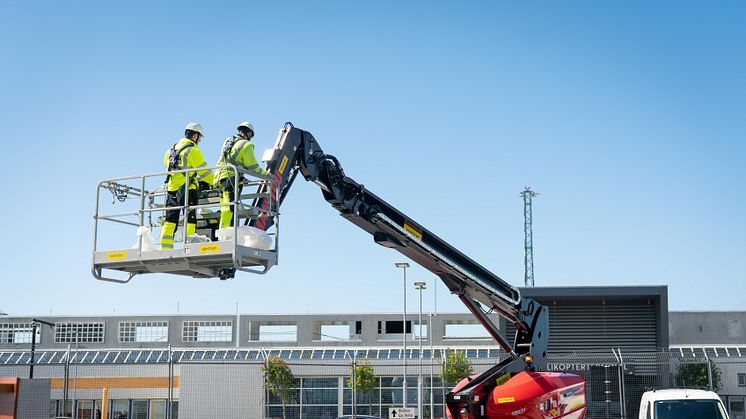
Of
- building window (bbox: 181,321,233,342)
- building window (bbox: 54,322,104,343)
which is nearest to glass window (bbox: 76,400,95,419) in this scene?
building window (bbox: 181,321,233,342)

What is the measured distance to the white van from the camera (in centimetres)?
1841

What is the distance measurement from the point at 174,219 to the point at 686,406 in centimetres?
1203

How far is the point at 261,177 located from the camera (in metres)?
12.5

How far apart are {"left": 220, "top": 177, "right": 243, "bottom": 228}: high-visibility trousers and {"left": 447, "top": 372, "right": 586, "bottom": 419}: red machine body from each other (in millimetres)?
6528

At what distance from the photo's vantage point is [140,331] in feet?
209

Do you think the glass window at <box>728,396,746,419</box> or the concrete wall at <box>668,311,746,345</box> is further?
the concrete wall at <box>668,311,746,345</box>

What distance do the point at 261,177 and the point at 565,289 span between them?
Answer: 2173 centimetres

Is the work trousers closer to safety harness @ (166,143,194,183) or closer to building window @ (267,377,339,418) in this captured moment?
safety harness @ (166,143,194,183)

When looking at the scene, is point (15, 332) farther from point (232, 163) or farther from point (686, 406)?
point (232, 163)

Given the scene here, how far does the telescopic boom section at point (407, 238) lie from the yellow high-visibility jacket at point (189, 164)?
93 cm

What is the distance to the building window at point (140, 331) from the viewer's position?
63344 mm

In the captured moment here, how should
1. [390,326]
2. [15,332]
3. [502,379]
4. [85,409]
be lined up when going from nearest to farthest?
[502,379] → [85,409] → [390,326] → [15,332]

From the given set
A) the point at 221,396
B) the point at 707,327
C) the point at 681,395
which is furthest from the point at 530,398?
the point at 707,327

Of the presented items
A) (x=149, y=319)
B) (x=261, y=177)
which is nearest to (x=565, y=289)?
(x=261, y=177)
